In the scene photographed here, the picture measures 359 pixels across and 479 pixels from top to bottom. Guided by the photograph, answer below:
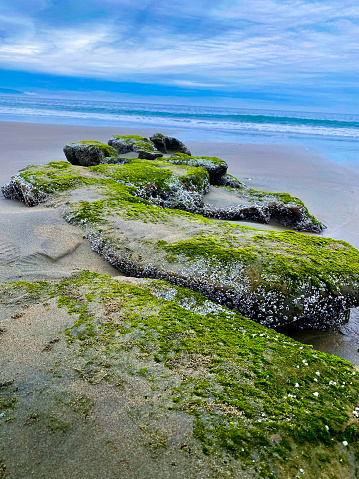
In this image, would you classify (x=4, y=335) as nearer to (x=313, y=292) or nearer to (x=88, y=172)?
(x=313, y=292)

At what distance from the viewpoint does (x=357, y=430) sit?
2.41 meters

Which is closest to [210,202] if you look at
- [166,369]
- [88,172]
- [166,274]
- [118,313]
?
[88,172]

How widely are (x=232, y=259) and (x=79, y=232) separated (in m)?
2.64

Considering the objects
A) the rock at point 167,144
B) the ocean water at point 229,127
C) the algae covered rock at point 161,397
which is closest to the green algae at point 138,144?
the rock at point 167,144

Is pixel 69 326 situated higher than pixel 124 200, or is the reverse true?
pixel 124 200

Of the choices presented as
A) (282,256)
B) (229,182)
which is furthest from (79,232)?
(229,182)

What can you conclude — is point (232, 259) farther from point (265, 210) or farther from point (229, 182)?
point (229, 182)

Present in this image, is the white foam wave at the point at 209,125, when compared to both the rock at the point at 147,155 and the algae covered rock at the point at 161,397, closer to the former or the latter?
the rock at the point at 147,155

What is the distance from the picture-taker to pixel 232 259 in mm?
4512

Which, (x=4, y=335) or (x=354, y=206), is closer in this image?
(x=4, y=335)

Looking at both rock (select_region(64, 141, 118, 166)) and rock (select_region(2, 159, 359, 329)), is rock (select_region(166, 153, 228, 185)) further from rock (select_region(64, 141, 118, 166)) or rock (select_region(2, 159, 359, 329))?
rock (select_region(2, 159, 359, 329))

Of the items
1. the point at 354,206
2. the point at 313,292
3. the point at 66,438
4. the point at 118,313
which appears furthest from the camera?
the point at 354,206

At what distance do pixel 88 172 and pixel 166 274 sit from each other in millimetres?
4913

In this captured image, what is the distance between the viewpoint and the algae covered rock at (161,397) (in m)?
2.12
